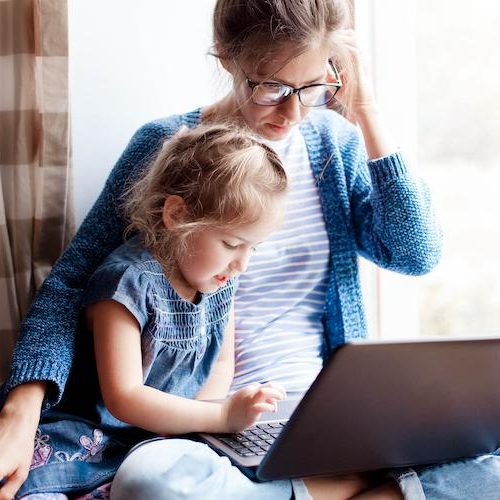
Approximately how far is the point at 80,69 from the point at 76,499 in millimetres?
823

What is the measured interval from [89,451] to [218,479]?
29cm

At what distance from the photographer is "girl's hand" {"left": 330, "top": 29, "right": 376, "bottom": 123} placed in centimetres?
155

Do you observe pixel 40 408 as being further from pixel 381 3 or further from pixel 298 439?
pixel 381 3

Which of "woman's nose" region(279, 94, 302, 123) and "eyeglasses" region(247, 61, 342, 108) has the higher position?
"eyeglasses" region(247, 61, 342, 108)

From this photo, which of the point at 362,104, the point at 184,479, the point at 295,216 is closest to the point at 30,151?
the point at 295,216

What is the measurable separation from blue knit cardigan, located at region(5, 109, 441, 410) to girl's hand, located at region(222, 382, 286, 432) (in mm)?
286

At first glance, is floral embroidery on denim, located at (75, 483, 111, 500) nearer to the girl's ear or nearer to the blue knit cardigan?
the blue knit cardigan

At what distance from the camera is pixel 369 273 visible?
76.2 inches

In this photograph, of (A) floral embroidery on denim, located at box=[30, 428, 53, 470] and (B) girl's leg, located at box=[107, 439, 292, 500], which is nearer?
(B) girl's leg, located at box=[107, 439, 292, 500]

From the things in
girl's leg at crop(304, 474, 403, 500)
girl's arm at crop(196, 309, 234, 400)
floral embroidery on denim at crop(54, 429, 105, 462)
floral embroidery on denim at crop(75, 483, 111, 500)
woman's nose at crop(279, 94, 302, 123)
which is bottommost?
floral embroidery on denim at crop(75, 483, 111, 500)

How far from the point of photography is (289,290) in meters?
1.60

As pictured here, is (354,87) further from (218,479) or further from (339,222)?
(218,479)

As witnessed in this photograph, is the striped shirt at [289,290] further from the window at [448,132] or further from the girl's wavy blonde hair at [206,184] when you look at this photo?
the window at [448,132]

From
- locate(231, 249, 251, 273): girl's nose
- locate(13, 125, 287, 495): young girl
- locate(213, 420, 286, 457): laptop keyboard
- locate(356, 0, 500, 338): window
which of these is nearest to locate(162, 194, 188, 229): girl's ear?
locate(13, 125, 287, 495): young girl
